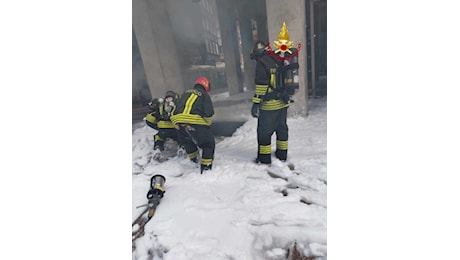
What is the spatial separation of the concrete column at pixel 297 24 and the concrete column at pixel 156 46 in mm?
1703

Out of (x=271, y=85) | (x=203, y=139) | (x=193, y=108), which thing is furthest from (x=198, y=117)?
(x=271, y=85)

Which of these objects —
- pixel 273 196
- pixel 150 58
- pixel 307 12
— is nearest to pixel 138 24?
pixel 150 58

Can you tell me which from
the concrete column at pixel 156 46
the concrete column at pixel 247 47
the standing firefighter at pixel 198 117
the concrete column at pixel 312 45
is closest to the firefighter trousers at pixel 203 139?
the standing firefighter at pixel 198 117

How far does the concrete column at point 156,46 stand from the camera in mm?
1864

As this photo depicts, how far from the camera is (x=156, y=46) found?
217 centimetres

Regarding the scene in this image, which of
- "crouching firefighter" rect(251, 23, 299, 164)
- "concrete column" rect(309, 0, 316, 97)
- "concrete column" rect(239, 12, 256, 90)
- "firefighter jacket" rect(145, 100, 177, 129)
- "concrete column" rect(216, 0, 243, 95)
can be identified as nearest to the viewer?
"crouching firefighter" rect(251, 23, 299, 164)

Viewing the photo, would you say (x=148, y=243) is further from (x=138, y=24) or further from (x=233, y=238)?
(x=138, y=24)

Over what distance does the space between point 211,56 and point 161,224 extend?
4336 millimetres

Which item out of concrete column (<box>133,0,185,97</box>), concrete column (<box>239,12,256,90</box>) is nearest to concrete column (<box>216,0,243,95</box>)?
concrete column (<box>239,12,256,90</box>)

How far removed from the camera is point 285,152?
2.34 metres

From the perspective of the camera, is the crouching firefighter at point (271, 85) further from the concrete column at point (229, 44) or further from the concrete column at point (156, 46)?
the concrete column at point (229, 44)

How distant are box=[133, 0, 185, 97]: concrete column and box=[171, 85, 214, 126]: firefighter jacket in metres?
0.52

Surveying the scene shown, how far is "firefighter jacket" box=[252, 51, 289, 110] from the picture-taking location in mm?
2070

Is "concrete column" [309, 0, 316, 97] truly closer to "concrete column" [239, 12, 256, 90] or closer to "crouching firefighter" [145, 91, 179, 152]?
"crouching firefighter" [145, 91, 179, 152]
